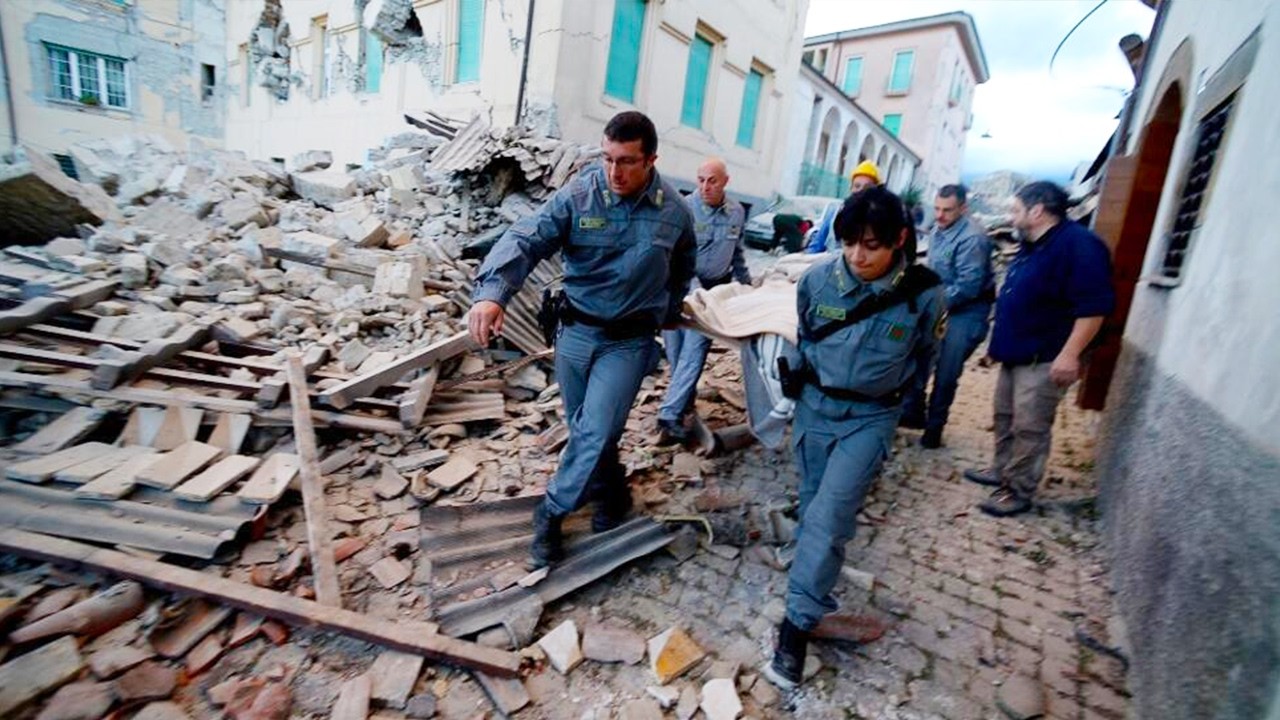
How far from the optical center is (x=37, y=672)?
200cm

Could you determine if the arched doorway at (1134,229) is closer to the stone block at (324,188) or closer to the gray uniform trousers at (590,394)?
the gray uniform trousers at (590,394)

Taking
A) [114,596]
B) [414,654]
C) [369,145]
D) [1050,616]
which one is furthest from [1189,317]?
[369,145]

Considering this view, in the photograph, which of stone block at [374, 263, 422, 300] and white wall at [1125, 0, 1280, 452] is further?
stone block at [374, 263, 422, 300]

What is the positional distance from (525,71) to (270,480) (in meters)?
8.74

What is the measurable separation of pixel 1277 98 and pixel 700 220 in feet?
9.72

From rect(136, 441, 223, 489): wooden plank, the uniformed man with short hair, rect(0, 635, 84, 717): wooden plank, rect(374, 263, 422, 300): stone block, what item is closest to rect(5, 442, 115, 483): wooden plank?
rect(136, 441, 223, 489): wooden plank

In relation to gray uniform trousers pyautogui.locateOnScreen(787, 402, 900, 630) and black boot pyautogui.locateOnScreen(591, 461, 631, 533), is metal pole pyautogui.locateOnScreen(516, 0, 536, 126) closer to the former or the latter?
black boot pyautogui.locateOnScreen(591, 461, 631, 533)

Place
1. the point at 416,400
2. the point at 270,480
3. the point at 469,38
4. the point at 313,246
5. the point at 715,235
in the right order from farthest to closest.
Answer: the point at 469,38 → the point at 313,246 → the point at 715,235 → the point at 416,400 → the point at 270,480

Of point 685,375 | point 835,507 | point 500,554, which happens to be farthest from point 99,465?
point 835,507

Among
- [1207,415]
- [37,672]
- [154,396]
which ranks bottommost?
[37,672]

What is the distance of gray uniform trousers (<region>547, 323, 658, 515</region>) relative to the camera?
263 cm

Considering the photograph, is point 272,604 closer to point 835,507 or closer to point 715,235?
point 835,507

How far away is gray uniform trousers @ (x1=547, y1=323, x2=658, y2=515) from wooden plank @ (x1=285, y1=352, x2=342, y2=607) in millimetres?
1027

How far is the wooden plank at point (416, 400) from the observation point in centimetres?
375
